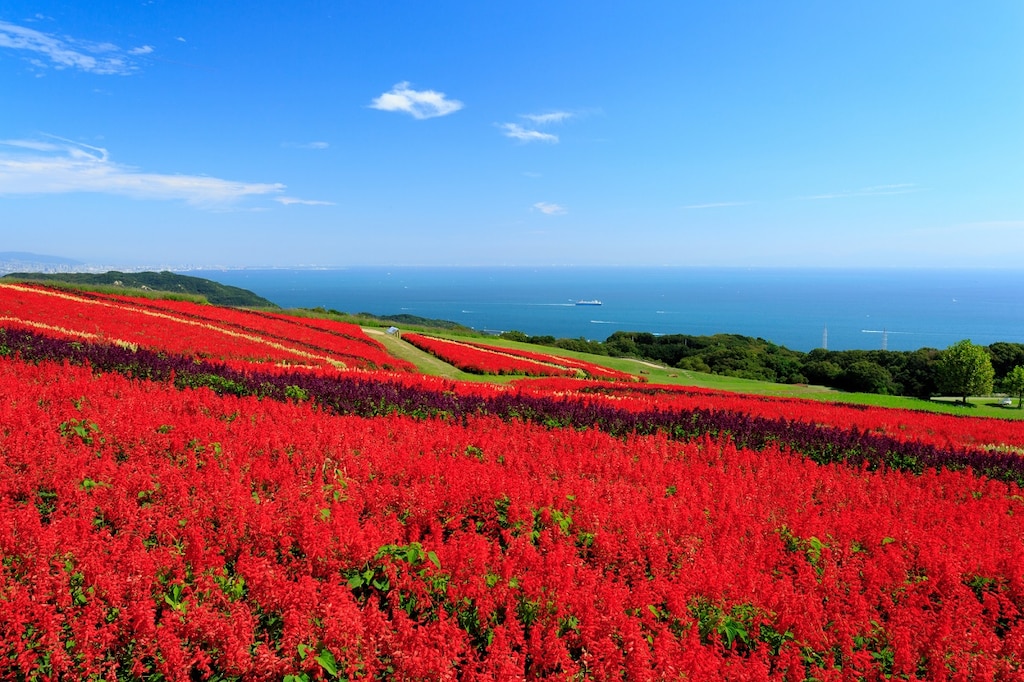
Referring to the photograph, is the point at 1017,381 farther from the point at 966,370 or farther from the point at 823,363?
the point at 823,363

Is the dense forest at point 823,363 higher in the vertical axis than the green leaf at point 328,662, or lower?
lower

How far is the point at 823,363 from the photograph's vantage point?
57812mm

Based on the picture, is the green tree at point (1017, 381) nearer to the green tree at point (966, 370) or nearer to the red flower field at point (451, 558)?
the green tree at point (966, 370)

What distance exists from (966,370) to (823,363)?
1879cm

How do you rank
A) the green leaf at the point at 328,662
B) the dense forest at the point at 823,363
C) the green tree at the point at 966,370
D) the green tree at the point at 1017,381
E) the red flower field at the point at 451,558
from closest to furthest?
the green leaf at the point at 328,662, the red flower field at the point at 451,558, the green tree at the point at 1017,381, the green tree at the point at 966,370, the dense forest at the point at 823,363

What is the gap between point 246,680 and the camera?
326 cm

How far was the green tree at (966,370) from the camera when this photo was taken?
128 feet

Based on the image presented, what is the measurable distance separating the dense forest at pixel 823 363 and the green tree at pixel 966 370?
76.3 inches

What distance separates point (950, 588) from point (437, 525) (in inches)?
193

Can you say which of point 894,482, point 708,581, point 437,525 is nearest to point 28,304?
point 437,525

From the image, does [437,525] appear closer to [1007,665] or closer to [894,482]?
[1007,665]

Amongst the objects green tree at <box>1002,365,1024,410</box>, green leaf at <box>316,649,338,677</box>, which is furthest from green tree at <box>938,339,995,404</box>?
green leaf at <box>316,649,338,677</box>

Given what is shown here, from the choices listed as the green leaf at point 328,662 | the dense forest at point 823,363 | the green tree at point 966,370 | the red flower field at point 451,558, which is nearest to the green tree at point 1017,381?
the green tree at point 966,370

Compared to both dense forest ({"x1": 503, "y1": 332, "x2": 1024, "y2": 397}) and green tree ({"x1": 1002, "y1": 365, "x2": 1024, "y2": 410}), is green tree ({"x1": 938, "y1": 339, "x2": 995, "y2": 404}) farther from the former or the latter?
dense forest ({"x1": 503, "y1": 332, "x2": 1024, "y2": 397})
